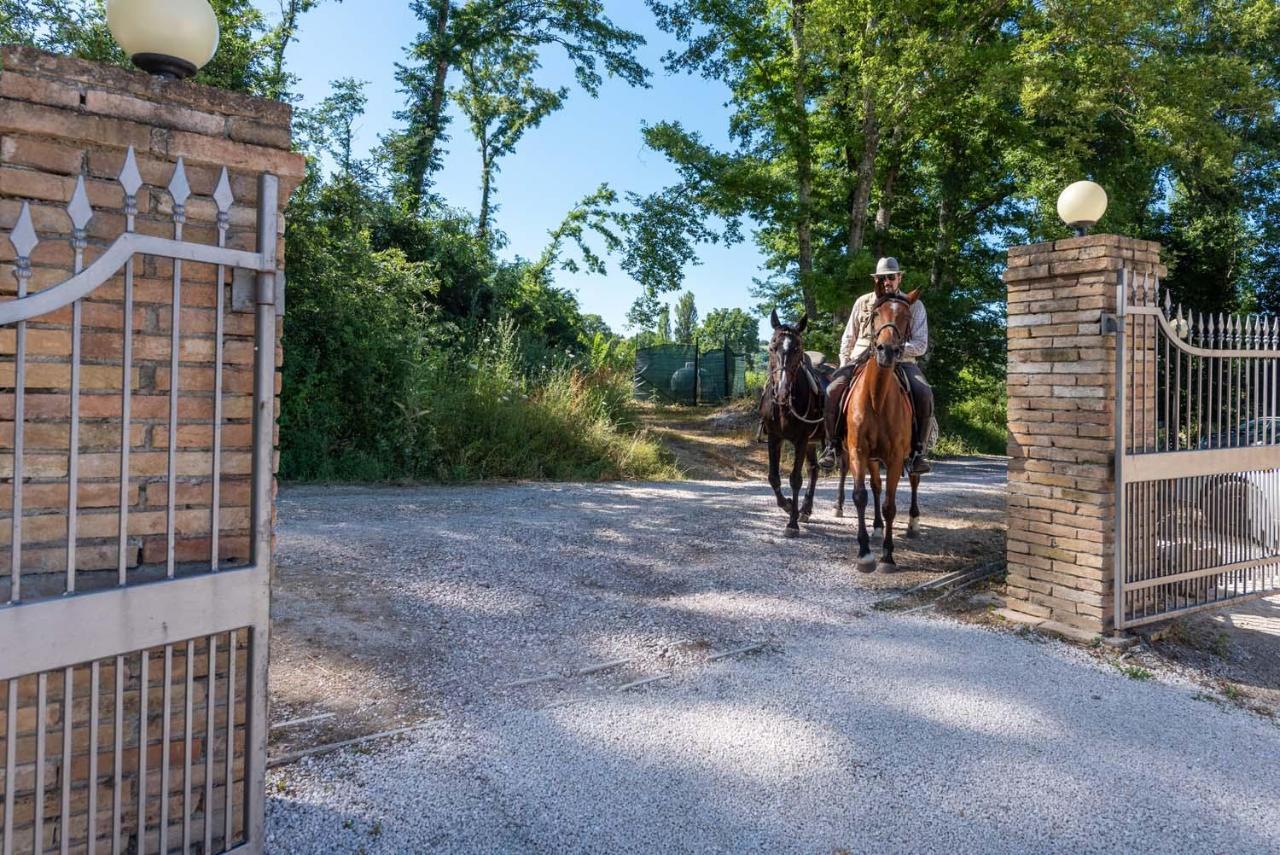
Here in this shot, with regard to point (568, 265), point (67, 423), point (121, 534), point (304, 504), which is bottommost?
point (304, 504)

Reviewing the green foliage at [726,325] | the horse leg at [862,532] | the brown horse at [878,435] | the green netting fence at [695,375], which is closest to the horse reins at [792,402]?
the brown horse at [878,435]

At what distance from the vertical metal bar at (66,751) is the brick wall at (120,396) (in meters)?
0.02

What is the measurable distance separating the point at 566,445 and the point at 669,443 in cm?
437

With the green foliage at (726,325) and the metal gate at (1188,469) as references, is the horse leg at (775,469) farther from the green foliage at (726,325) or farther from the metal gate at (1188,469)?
the green foliage at (726,325)

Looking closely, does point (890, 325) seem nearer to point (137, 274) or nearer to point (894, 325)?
point (894, 325)

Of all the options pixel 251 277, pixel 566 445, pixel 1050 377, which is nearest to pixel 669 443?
pixel 566 445

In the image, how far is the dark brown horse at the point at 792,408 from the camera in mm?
7574

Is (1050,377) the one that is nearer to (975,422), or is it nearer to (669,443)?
(669,443)

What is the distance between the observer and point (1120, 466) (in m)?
4.77

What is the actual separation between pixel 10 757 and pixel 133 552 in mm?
589

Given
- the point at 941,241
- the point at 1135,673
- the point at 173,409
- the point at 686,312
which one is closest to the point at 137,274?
the point at 173,409

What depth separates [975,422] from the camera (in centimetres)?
2362

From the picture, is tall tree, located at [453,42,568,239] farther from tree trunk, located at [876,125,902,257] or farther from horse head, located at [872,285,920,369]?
horse head, located at [872,285,920,369]

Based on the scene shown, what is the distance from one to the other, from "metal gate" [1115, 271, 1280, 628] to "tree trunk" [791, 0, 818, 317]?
12.1 metres
